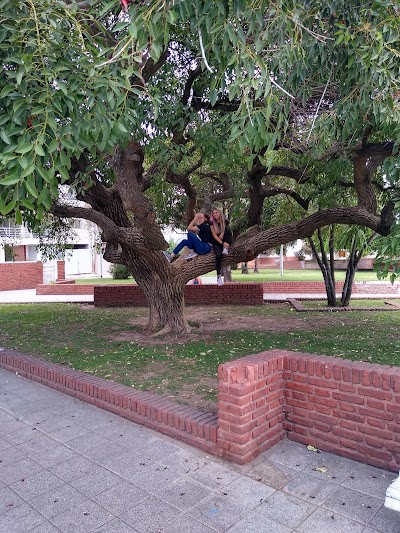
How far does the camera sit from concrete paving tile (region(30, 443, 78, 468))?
342 cm

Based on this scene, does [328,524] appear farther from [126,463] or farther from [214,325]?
[214,325]

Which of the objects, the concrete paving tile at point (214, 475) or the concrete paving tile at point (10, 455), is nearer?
the concrete paving tile at point (214, 475)

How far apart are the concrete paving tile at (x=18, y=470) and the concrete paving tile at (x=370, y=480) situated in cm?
232

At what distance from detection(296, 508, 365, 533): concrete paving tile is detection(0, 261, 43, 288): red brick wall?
81.7 ft

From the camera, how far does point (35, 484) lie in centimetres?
310

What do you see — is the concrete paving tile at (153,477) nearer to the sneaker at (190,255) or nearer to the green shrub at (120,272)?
the sneaker at (190,255)

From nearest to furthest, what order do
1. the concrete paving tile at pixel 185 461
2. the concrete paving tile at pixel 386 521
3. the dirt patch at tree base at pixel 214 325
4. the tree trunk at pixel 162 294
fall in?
the concrete paving tile at pixel 386 521
the concrete paving tile at pixel 185 461
the dirt patch at tree base at pixel 214 325
the tree trunk at pixel 162 294

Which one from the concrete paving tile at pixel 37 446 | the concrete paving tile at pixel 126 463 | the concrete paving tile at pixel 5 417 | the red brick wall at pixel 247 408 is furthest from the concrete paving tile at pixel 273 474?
the concrete paving tile at pixel 5 417

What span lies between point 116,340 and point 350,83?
222 inches

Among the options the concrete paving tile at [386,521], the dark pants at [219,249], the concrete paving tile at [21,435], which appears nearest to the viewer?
the concrete paving tile at [386,521]

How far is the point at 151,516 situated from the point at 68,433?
5.11ft

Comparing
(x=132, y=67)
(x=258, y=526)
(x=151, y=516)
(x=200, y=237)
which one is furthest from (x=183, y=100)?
(x=258, y=526)

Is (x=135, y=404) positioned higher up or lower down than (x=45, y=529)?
higher up

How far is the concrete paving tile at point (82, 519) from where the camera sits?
8.49ft
